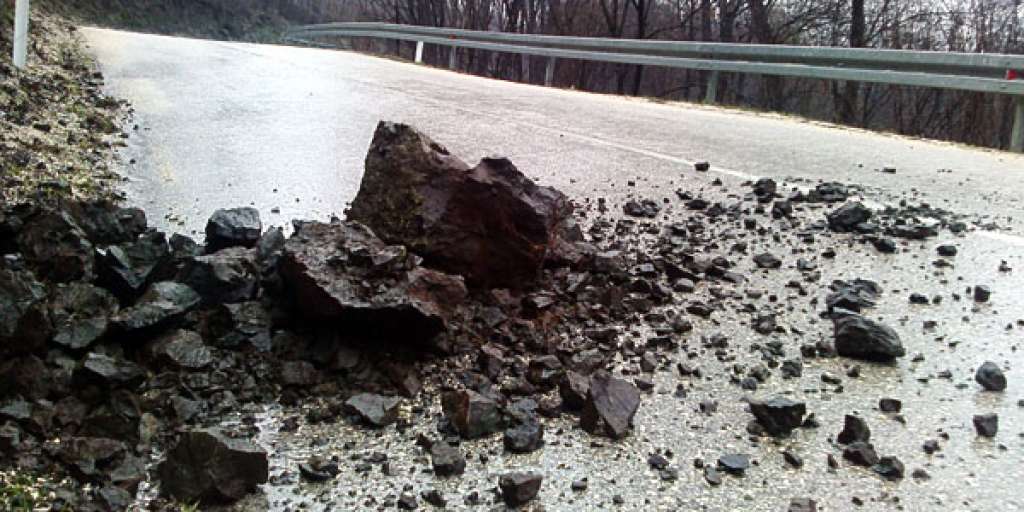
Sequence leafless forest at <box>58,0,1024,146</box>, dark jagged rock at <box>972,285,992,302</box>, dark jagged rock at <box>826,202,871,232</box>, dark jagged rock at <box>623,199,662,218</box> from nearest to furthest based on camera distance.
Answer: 1. dark jagged rock at <box>972,285,992,302</box>
2. dark jagged rock at <box>826,202,871,232</box>
3. dark jagged rock at <box>623,199,662,218</box>
4. leafless forest at <box>58,0,1024,146</box>

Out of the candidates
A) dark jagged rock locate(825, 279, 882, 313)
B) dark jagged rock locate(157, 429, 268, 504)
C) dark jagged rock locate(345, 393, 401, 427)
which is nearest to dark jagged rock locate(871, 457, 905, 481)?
dark jagged rock locate(825, 279, 882, 313)

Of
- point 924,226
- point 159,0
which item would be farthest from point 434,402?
point 159,0

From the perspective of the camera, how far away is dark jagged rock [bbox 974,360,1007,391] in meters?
2.42

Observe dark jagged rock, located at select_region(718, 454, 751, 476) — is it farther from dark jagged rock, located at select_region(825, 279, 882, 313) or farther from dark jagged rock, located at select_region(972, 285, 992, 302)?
dark jagged rock, located at select_region(972, 285, 992, 302)

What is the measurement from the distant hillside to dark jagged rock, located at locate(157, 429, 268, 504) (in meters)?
31.8

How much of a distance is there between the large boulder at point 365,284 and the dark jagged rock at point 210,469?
0.62 metres

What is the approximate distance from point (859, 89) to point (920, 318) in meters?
27.3

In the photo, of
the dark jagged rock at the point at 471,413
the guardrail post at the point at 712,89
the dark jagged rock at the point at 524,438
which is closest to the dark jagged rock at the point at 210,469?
the dark jagged rock at the point at 471,413

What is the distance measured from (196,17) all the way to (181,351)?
43.9m

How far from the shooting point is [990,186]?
5332 mm

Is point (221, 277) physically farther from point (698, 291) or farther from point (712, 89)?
point (712, 89)

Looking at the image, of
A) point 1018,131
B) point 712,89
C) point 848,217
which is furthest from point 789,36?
point 848,217

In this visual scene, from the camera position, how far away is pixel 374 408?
2.22 m

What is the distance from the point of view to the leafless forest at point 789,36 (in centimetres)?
2328
